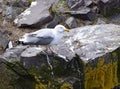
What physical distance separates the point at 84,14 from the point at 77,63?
3197 mm

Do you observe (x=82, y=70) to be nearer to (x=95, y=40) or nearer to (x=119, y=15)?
(x=95, y=40)

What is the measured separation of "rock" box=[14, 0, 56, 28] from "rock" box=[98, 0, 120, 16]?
1.30 meters

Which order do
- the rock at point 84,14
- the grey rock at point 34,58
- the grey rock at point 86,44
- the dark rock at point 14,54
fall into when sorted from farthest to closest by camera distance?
the rock at point 84,14, the dark rock at point 14,54, the grey rock at point 86,44, the grey rock at point 34,58

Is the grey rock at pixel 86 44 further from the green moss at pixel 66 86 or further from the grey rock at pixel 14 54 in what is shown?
the green moss at pixel 66 86

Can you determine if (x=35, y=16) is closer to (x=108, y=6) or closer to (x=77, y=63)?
(x=108, y=6)

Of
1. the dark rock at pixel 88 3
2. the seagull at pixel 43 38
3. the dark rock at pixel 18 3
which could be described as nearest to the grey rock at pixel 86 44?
the seagull at pixel 43 38

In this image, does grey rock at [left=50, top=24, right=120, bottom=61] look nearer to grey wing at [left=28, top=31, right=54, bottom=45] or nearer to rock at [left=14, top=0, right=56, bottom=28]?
grey wing at [left=28, top=31, right=54, bottom=45]

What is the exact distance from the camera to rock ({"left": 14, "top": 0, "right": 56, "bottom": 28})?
938 centimetres

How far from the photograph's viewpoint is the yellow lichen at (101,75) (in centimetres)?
693

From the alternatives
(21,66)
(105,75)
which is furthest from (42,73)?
(105,75)

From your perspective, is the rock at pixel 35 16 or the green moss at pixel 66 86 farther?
the rock at pixel 35 16

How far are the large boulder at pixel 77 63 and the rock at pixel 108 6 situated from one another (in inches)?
111

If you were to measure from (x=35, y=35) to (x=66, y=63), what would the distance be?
0.71 meters

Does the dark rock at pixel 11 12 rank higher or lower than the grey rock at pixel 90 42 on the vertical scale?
lower
